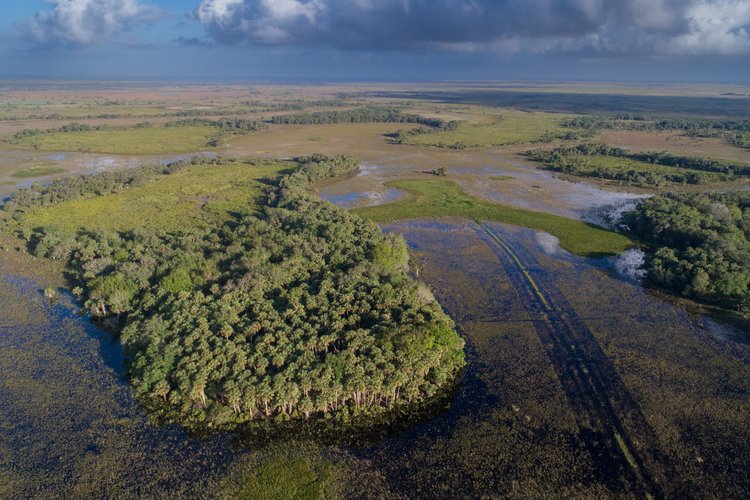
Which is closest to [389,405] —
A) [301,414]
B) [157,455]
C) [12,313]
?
[301,414]

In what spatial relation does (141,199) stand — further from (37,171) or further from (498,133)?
(498,133)

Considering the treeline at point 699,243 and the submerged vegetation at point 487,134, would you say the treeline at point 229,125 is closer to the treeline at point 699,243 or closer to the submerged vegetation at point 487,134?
the submerged vegetation at point 487,134

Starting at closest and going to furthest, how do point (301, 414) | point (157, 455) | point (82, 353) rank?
point (157, 455), point (301, 414), point (82, 353)

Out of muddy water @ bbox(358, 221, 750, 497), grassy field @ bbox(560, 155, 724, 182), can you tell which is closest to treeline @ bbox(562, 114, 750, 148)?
grassy field @ bbox(560, 155, 724, 182)

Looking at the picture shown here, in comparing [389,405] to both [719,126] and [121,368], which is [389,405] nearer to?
[121,368]

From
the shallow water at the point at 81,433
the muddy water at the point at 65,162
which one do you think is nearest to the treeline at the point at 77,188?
the muddy water at the point at 65,162
